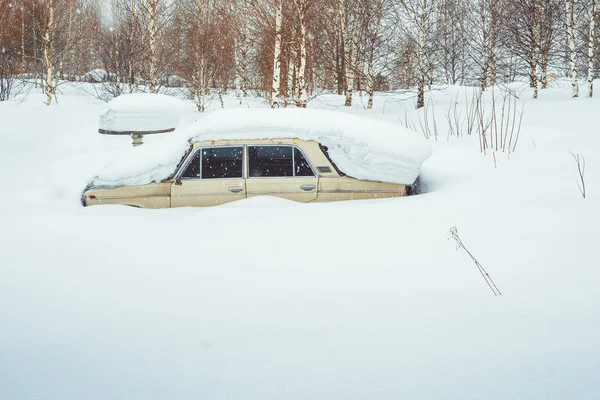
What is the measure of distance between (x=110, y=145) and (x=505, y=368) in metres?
9.83

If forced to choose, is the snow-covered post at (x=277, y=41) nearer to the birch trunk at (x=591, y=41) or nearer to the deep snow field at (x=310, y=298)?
the deep snow field at (x=310, y=298)

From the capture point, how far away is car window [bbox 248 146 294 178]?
15.3ft

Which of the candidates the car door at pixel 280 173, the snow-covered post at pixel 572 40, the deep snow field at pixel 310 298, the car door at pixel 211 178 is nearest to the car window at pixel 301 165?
the car door at pixel 280 173

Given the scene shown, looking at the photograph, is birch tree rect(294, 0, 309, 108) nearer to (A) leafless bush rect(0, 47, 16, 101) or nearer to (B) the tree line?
(B) the tree line


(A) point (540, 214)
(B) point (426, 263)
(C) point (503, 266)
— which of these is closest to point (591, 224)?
(A) point (540, 214)

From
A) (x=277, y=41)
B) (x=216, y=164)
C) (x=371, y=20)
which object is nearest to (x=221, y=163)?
(x=216, y=164)

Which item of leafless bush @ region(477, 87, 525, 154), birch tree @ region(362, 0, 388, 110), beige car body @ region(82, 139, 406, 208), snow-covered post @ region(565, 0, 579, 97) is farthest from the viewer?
birch tree @ region(362, 0, 388, 110)

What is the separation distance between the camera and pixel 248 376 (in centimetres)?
202

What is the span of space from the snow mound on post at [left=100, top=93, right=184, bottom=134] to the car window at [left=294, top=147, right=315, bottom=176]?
331 cm

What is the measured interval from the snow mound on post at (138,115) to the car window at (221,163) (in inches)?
109

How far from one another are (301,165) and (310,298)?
2.15 metres

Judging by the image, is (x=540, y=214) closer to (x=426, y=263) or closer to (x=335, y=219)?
(x=426, y=263)

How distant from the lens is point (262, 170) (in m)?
4.66

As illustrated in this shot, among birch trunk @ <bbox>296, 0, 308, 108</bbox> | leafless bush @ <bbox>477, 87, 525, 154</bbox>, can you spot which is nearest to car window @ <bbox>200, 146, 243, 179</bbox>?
leafless bush @ <bbox>477, 87, 525, 154</bbox>
